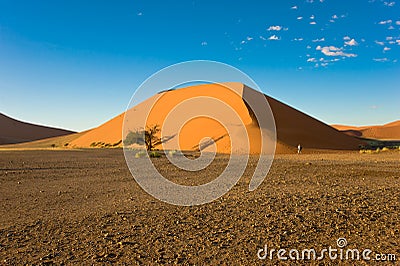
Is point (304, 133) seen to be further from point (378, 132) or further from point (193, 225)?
point (378, 132)

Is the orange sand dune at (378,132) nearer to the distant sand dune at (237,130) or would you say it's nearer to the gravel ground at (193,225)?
the distant sand dune at (237,130)

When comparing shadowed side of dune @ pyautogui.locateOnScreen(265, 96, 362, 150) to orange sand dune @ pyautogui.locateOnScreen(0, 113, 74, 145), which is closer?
shadowed side of dune @ pyautogui.locateOnScreen(265, 96, 362, 150)

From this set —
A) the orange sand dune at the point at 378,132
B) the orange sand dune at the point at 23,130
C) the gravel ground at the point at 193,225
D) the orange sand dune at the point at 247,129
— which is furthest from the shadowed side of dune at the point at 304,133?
the orange sand dune at the point at 23,130

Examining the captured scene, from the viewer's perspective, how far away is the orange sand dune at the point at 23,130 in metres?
130

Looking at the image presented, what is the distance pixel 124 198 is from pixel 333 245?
5.72 m

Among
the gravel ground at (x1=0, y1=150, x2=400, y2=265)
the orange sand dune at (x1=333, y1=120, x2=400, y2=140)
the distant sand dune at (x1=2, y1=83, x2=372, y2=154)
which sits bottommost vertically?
the gravel ground at (x1=0, y1=150, x2=400, y2=265)

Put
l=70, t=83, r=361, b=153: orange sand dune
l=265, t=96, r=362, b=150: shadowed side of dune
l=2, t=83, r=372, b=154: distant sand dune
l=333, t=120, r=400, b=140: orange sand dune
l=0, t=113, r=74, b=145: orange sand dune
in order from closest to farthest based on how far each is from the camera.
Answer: l=2, t=83, r=372, b=154: distant sand dune, l=70, t=83, r=361, b=153: orange sand dune, l=265, t=96, r=362, b=150: shadowed side of dune, l=333, t=120, r=400, b=140: orange sand dune, l=0, t=113, r=74, b=145: orange sand dune

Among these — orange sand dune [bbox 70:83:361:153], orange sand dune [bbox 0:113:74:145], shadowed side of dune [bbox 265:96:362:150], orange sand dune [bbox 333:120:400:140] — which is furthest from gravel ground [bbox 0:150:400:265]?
orange sand dune [bbox 0:113:74:145]

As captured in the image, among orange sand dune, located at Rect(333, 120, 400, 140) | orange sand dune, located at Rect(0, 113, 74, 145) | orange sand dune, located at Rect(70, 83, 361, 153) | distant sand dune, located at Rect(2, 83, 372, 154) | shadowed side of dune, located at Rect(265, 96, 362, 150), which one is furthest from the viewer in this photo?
orange sand dune, located at Rect(0, 113, 74, 145)

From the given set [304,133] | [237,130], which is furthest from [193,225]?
[304,133]

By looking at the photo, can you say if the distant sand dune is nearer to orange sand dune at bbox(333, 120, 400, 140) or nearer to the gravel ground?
the gravel ground

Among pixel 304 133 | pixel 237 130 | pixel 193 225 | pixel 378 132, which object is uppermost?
pixel 378 132

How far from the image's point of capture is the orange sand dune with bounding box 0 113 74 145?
13012 centimetres

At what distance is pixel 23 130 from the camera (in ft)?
458
